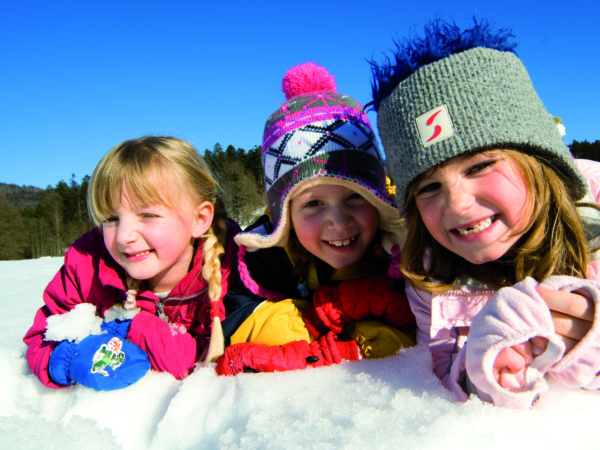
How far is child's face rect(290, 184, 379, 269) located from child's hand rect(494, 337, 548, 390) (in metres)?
0.82

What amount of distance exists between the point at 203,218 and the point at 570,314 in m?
1.70

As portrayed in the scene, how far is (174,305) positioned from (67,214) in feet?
139

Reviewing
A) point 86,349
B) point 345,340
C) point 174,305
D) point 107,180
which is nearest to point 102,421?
point 86,349

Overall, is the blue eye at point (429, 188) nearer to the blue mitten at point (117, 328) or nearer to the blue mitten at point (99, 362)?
the blue mitten at point (99, 362)

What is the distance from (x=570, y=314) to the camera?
98 cm

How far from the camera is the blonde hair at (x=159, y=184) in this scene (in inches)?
75.2

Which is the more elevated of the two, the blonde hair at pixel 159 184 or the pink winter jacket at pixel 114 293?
the blonde hair at pixel 159 184

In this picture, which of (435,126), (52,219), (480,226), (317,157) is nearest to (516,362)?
(480,226)

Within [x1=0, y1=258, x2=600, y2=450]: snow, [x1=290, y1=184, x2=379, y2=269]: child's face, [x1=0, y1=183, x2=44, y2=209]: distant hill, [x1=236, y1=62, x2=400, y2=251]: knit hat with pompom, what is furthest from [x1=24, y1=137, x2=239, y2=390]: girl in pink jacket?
[x1=0, y1=183, x2=44, y2=209]: distant hill

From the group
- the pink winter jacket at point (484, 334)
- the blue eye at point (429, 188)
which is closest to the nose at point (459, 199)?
the blue eye at point (429, 188)

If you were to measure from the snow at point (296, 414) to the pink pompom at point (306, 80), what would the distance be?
53.4 inches

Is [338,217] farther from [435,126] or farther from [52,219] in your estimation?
[52,219]

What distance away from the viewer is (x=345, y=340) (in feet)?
5.61

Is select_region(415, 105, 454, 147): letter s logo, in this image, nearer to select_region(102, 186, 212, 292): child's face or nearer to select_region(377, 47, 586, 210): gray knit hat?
select_region(377, 47, 586, 210): gray knit hat
